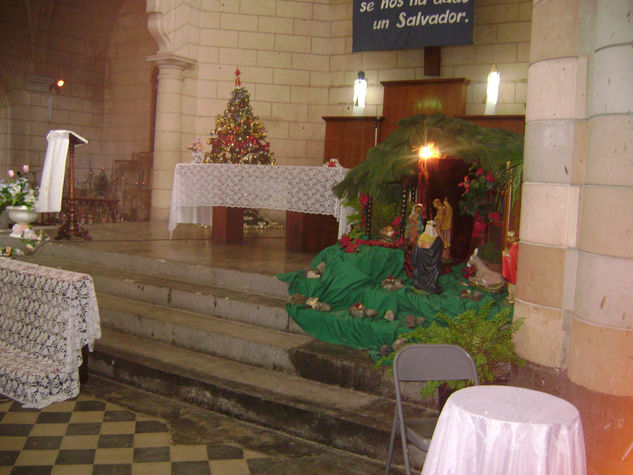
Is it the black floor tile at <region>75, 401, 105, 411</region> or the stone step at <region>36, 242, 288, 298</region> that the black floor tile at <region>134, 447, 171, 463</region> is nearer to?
the black floor tile at <region>75, 401, 105, 411</region>

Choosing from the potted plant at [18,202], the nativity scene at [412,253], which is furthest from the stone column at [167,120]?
the nativity scene at [412,253]

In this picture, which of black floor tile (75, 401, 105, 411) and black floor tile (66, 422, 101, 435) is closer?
black floor tile (66, 422, 101, 435)

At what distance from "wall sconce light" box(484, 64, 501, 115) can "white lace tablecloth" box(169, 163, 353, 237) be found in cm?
278

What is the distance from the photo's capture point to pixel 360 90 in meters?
9.45

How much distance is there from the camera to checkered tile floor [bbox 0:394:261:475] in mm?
3320

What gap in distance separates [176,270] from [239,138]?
3.22 m

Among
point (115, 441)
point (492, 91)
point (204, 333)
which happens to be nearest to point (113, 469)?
point (115, 441)

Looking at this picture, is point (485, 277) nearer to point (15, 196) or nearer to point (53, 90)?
point (15, 196)

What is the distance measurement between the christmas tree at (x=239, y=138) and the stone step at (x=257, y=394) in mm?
4149

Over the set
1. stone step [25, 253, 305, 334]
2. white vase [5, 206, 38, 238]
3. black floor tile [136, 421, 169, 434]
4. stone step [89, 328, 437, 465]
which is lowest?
black floor tile [136, 421, 169, 434]

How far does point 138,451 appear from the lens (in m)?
3.52

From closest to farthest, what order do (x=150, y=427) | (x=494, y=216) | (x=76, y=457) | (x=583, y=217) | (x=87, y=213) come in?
(x=583, y=217), (x=76, y=457), (x=150, y=427), (x=494, y=216), (x=87, y=213)

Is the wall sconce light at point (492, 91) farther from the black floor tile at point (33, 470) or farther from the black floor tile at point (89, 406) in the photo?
the black floor tile at point (33, 470)

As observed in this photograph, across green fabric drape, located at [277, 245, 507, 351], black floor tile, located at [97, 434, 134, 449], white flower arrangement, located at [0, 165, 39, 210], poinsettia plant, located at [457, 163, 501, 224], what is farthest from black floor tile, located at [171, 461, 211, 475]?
white flower arrangement, located at [0, 165, 39, 210]
